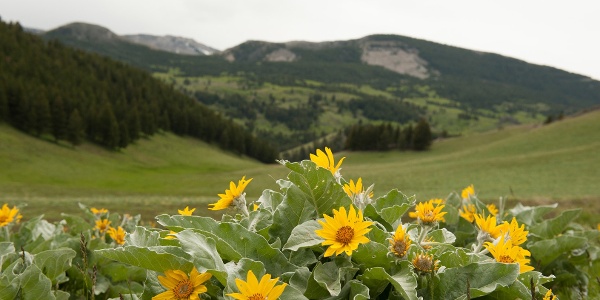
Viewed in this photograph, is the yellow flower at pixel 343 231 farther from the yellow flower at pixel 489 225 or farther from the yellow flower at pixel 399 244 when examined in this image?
the yellow flower at pixel 489 225

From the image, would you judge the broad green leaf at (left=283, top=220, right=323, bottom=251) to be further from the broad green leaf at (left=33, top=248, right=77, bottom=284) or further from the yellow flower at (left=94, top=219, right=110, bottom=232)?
the yellow flower at (left=94, top=219, right=110, bottom=232)

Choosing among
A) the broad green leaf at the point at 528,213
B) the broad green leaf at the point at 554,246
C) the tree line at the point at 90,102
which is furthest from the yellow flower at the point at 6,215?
the tree line at the point at 90,102

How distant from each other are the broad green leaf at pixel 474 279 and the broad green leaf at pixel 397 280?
17 cm

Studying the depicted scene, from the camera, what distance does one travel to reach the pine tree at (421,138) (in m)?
72.9

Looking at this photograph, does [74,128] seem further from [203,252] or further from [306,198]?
[203,252]

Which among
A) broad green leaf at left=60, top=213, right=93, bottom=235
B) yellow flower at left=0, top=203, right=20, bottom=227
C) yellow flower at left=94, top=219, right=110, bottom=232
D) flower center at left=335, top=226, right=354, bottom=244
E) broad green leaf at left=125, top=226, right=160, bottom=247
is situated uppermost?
flower center at left=335, top=226, right=354, bottom=244

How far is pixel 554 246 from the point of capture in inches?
155

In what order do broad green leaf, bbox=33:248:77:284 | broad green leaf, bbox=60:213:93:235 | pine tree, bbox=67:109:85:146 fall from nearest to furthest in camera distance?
broad green leaf, bbox=33:248:77:284, broad green leaf, bbox=60:213:93:235, pine tree, bbox=67:109:85:146

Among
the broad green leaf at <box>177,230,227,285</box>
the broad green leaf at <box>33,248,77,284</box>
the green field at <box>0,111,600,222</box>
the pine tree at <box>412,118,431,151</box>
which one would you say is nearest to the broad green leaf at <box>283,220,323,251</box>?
the broad green leaf at <box>177,230,227,285</box>

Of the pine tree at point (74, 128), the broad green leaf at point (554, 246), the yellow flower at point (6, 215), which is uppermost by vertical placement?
the broad green leaf at point (554, 246)

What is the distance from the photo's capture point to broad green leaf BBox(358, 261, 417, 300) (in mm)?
1772

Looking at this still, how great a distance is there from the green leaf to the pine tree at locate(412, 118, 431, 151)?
73610mm

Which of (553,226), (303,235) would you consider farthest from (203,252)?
(553,226)

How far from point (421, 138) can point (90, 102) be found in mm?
62520
